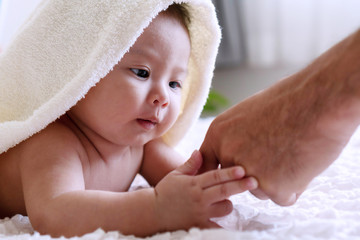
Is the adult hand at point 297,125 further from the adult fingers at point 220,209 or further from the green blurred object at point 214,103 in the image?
the green blurred object at point 214,103

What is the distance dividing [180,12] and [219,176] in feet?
1.53

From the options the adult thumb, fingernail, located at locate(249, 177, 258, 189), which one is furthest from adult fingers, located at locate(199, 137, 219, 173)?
fingernail, located at locate(249, 177, 258, 189)

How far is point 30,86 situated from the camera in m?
0.89

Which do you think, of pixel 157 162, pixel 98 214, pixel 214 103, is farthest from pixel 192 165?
pixel 214 103

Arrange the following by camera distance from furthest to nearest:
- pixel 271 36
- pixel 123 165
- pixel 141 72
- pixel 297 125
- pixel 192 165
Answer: pixel 271 36, pixel 123 165, pixel 141 72, pixel 192 165, pixel 297 125

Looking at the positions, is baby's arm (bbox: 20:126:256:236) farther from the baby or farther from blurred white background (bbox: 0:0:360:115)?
blurred white background (bbox: 0:0:360:115)

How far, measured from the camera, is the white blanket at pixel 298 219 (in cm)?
59

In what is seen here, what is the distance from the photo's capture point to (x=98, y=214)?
0.68m

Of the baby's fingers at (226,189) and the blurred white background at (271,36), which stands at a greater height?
the blurred white background at (271,36)

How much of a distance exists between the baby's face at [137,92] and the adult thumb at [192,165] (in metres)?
0.16

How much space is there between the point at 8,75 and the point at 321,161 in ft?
2.18

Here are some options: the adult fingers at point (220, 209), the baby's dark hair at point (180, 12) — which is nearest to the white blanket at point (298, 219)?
the adult fingers at point (220, 209)

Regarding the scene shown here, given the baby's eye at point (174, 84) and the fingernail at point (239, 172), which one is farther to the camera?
the baby's eye at point (174, 84)

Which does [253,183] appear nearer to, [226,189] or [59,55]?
[226,189]
